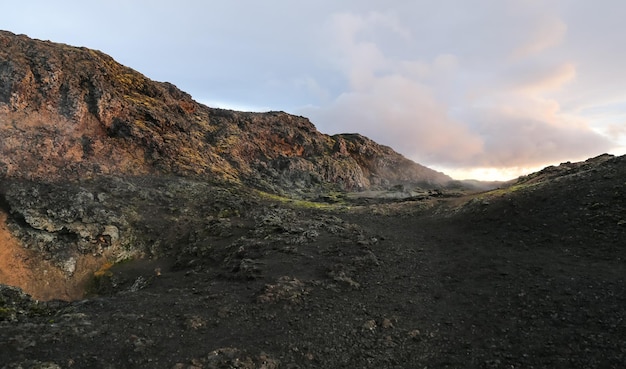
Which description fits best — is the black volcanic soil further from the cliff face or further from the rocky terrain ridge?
the cliff face

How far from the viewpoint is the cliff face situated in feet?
143

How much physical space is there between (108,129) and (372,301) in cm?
4844

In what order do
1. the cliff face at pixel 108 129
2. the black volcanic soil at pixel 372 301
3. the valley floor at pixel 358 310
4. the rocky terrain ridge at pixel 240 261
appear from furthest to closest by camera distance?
the cliff face at pixel 108 129 → the rocky terrain ridge at pixel 240 261 → the black volcanic soil at pixel 372 301 → the valley floor at pixel 358 310

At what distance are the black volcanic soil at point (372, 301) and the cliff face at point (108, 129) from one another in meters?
21.1

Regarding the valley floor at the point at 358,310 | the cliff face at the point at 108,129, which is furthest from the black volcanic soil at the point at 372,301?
the cliff face at the point at 108,129

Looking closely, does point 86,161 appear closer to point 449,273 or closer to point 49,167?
point 49,167

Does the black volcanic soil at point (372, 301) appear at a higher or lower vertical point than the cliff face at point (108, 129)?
lower

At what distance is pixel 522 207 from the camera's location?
3497 centimetres

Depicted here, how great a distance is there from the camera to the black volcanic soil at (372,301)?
16.2m

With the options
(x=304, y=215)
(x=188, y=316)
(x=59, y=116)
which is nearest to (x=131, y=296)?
(x=188, y=316)

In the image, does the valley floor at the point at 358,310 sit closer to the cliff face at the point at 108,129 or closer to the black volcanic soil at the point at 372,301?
the black volcanic soil at the point at 372,301

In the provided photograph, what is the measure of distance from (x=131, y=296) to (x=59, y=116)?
3802 cm

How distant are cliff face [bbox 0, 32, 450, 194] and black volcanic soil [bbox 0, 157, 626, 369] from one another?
21.1 meters

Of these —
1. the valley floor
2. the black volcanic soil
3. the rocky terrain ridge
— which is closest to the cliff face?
the rocky terrain ridge
